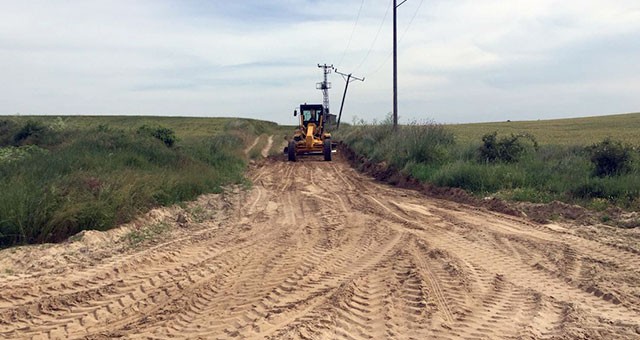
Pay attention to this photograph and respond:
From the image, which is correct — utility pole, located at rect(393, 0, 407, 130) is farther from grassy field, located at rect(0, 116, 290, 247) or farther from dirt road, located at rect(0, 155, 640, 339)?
dirt road, located at rect(0, 155, 640, 339)

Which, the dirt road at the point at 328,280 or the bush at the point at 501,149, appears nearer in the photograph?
the dirt road at the point at 328,280

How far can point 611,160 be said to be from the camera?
14.9m

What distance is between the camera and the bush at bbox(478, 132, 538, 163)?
1873cm

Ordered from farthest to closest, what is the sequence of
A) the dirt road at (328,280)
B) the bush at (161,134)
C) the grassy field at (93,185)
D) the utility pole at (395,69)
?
the utility pole at (395,69), the bush at (161,134), the grassy field at (93,185), the dirt road at (328,280)

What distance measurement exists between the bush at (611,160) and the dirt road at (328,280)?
14.8ft

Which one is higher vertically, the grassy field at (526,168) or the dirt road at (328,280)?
the grassy field at (526,168)

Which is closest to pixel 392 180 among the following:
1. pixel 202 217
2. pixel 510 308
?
pixel 202 217

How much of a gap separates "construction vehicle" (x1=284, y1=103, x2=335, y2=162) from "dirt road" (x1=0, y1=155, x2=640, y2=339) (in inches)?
712

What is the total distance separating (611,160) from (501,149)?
14.4 feet

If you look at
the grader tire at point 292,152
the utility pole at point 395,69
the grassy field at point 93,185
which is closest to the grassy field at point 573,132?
the utility pole at point 395,69

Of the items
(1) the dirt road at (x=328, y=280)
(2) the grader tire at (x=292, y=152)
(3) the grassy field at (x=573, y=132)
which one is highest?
(3) the grassy field at (x=573, y=132)

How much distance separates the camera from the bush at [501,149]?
18.7m

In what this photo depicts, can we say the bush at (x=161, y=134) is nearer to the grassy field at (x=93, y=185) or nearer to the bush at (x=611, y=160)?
the grassy field at (x=93, y=185)

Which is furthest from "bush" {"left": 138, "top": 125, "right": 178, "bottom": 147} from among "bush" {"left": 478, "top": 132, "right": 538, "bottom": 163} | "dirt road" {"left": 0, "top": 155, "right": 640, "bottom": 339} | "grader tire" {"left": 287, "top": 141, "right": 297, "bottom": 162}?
"bush" {"left": 478, "top": 132, "right": 538, "bottom": 163}
